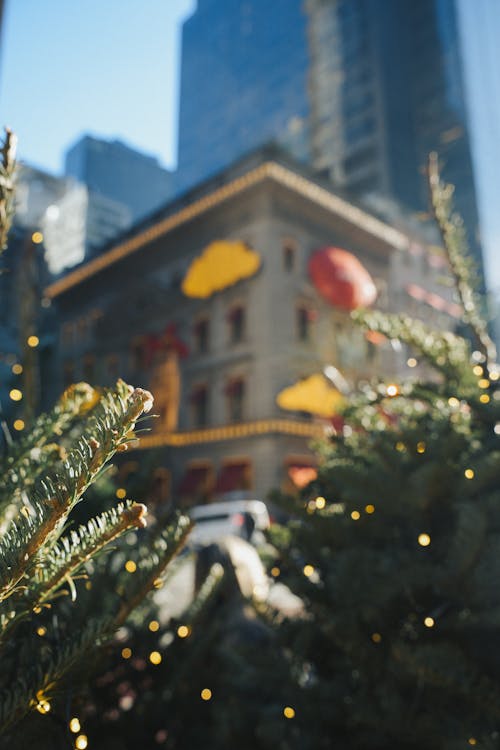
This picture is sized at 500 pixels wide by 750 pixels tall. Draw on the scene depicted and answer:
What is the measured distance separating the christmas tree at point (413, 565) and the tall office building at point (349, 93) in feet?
143

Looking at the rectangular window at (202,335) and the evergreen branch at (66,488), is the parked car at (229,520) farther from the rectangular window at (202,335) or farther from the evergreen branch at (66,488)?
the evergreen branch at (66,488)

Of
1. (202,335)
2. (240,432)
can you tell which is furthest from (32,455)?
Result: (202,335)

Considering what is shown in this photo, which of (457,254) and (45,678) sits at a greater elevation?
(457,254)

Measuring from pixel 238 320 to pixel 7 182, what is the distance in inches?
910

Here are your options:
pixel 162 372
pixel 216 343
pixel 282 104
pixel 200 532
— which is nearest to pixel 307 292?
pixel 216 343

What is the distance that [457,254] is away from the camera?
1934mm

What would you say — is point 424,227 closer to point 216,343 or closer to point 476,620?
point 216,343

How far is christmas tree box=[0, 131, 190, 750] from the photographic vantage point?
0.73 meters

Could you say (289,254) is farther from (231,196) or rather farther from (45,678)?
(45,678)

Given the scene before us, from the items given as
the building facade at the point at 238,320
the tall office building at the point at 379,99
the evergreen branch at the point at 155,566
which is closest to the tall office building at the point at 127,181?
the tall office building at the point at 379,99

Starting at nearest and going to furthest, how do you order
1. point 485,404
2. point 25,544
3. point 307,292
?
1. point 25,544
2. point 485,404
3. point 307,292

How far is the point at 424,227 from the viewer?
38156 millimetres

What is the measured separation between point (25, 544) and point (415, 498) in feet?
3.64

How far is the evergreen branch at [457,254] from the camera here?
190cm
